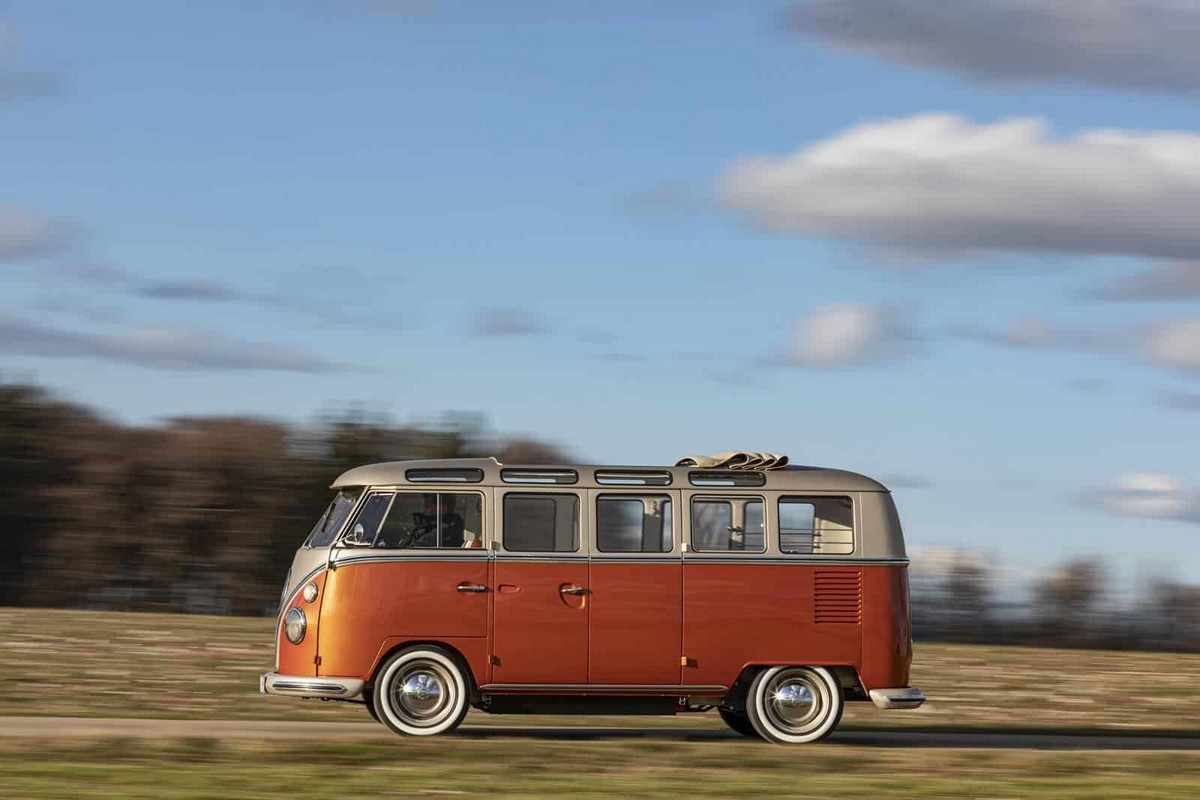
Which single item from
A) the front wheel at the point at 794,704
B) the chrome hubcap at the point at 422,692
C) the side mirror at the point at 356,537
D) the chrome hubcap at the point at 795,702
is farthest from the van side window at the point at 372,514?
the chrome hubcap at the point at 795,702

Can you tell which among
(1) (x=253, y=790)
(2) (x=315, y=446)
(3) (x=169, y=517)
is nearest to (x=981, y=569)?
(2) (x=315, y=446)

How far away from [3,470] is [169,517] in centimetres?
426

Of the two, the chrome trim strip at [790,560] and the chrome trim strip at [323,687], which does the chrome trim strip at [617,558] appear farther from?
the chrome trim strip at [323,687]

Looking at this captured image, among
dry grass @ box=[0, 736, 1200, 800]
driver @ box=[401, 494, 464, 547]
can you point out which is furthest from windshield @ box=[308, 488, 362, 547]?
dry grass @ box=[0, 736, 1200, 800]

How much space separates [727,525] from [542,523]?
1755 mm

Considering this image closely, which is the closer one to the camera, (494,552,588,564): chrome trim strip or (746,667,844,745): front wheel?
(494,552,588,564): chrome trim strip

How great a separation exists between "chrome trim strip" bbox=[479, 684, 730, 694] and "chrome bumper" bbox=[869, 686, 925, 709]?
5.24 feet

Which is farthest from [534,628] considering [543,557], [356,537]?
[356,537]

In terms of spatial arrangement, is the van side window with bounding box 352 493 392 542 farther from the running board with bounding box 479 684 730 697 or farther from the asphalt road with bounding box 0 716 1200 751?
the asphalt road with bounding box 0 716 1200 751

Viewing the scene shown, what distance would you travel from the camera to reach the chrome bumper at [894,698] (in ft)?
55.0

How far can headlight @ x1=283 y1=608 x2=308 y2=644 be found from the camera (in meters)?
16.4

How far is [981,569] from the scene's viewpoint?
35781mm

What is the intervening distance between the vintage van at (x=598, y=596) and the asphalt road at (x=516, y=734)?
24.3 inches

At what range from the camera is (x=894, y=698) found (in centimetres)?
1680
